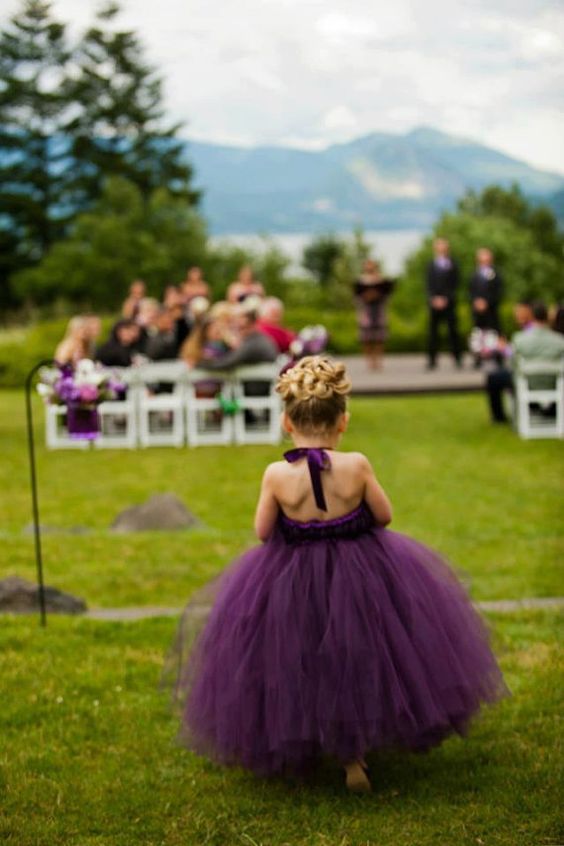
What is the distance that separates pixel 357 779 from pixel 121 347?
37.0 feet

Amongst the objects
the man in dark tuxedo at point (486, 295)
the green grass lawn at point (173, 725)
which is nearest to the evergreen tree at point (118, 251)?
the man in dark tuxedo at point (486, 295)

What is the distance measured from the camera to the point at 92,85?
58.2 metres

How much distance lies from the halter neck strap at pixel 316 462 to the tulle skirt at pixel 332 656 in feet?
0.35

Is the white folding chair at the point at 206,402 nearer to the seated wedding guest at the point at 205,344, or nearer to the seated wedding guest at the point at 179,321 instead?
the seated wedding guest at the point at 205,344

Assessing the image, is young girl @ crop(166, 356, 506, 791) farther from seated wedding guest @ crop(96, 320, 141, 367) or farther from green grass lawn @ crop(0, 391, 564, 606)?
seated wedding guest @ crop(96, 320, 141, 367)

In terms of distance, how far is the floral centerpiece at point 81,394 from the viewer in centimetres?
741

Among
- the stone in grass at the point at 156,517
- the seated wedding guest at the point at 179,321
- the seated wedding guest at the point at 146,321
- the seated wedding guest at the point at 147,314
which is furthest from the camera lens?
the seated wedding guest at the point at 179,321

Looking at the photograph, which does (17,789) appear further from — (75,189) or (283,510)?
(75,189)

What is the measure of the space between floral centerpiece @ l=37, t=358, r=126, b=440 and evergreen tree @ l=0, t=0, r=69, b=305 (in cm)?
4801

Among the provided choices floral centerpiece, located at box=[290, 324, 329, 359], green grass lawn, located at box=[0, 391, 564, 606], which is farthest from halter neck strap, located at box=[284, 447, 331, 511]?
floral centerpiece, located at box=[290, 324, 329, 359]

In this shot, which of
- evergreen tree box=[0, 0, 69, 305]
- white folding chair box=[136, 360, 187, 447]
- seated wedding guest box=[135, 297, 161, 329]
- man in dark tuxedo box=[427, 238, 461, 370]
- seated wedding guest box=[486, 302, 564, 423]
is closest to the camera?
seated wedding guest box=[486, 302, 564, 423]

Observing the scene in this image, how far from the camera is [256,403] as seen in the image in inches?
561

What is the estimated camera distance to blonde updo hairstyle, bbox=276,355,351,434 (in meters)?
4.21

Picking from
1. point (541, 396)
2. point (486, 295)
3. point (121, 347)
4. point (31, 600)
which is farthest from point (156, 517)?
point (486, 295)
